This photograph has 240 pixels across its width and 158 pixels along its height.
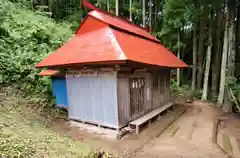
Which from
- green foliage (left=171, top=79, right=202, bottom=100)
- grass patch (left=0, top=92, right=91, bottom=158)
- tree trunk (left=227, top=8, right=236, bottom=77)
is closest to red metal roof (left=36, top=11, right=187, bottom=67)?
grass patch (left=0, top=92, right=91, bottom=158)

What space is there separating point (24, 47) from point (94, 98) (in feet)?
19.3

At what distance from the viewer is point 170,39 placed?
14336mm

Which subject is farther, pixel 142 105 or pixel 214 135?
pixel 142 105

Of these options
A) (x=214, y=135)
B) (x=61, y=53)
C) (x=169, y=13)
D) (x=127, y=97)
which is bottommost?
(x=214, y=135)

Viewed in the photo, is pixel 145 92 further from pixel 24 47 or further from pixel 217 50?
pixel 217 50

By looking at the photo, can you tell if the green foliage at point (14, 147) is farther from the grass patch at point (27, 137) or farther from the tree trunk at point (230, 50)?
the tree trunk at point (230, 50)

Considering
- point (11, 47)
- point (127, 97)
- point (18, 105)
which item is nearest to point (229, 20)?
point (127, 97)

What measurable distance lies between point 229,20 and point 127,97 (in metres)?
7.13

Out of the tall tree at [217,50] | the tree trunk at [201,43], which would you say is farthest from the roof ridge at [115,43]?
the tall tree at [217,50]

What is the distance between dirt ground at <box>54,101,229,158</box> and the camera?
17.0ft

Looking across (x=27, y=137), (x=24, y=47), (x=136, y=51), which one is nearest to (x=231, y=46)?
(x=136, y=51)

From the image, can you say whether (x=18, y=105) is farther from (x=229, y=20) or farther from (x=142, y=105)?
(x=229, y=20)

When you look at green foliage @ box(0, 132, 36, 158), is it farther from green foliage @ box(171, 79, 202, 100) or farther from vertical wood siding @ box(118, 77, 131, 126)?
green foliage @ box(171, 79, 202, 100)

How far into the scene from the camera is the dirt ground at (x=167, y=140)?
520cm
